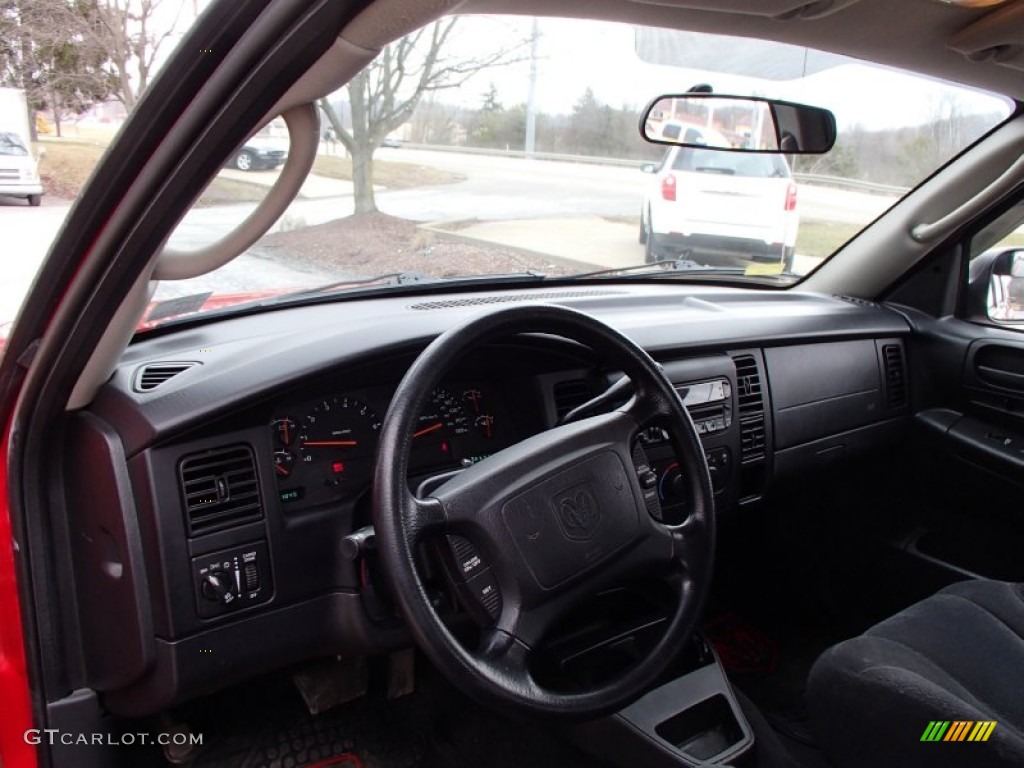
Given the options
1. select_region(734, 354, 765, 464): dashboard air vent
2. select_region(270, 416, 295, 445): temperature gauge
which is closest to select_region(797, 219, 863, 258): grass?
select_region(734, 354, 765, 464): dashboard air vent

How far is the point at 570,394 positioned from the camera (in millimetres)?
2316

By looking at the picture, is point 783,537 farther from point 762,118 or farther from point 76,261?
point 76,261

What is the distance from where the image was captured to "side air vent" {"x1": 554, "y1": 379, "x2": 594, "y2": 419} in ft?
7.52

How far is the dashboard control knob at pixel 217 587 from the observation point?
1.83m

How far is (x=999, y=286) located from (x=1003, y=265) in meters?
0.08

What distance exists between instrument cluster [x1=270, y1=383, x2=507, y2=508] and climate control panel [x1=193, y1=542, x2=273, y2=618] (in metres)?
0.15

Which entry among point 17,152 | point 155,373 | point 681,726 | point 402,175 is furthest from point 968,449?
point 17,152

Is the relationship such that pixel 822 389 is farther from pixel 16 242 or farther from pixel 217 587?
pixel 16 242

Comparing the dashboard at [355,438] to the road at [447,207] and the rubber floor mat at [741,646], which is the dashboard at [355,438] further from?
the rubber floor mat at [741,646]

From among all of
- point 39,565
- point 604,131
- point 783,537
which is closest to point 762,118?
point 604,131

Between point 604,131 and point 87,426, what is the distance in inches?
90.6

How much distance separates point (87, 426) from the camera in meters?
1.74

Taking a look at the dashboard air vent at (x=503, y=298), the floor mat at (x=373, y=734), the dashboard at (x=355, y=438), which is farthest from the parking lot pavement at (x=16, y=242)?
the floor mat at (x=373, y=734)

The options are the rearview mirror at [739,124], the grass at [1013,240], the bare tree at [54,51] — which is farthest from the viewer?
the grass at [1013,240]
